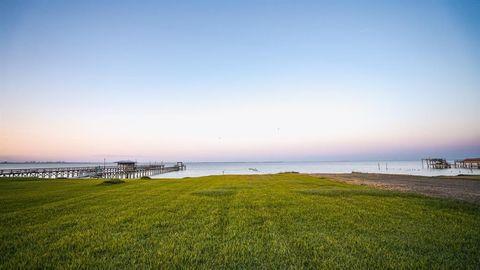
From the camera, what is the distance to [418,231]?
6750 millimetres

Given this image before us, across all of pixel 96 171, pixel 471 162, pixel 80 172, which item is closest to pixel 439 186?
pixel 471 162

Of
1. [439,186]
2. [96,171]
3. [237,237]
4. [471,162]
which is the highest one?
[237,237]

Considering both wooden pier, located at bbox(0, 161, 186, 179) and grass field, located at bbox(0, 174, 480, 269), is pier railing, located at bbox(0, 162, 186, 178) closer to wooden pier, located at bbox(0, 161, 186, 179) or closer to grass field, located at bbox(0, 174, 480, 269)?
wooden pier, located at bbox(0, 161, 186, 179)

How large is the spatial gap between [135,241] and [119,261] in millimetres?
1212

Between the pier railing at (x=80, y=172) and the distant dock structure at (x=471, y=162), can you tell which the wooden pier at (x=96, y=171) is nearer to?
the pier railing at (x=80, y=172)

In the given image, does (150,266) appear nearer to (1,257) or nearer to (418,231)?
(1,257)

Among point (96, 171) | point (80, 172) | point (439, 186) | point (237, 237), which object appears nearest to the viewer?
point (237, 237)

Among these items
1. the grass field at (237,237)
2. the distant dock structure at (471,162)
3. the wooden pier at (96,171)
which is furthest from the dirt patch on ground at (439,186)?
the wooden pier at (96,171)

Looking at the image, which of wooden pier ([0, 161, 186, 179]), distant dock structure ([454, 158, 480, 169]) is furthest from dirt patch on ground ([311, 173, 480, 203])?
wooden pier ([0, 161, 186, 179])

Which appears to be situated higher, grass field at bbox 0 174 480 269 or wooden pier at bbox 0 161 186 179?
grass field at bbox 0 174 480 269

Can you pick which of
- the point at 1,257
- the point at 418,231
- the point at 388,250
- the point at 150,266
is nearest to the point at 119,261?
the point at 150,266

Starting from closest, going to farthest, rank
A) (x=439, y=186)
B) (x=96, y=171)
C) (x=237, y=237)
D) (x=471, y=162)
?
(x=237, y=237), (x=439, y=186), (x=96, y=171), (x=471, y=162)

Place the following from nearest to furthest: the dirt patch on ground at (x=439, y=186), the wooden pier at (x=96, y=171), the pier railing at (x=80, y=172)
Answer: the dirt patch on ground at (x=439, y=186), the pier railing at (x=80, y=172), the wooden pier at (x=96, y=171)

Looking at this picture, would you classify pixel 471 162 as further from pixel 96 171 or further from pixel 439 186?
pixel 96 171
